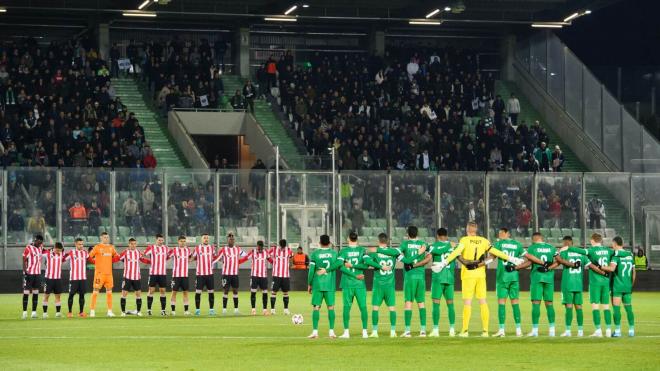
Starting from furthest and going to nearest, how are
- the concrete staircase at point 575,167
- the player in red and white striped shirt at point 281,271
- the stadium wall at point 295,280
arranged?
1. the concrete staircase at point 575,167
2. the stadium wall at point 295,280
3. the player in red and white striped shirt at point 281,271

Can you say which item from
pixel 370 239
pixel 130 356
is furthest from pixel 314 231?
pixel 130 356

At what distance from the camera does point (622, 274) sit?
29.9 m

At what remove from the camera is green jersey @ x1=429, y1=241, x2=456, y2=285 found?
29.8 meters

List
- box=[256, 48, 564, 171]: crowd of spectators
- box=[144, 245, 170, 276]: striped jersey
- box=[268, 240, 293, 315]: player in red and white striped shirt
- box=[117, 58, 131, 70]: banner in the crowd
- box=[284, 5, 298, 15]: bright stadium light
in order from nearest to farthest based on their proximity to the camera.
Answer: box=[268, 240, 293, 315]: player in red and white striped shirt → box=[144, 245, 170, 276]: striped jersey → box=[256, 48, 564, 171]: crowd of spectators → box=[284, 5, 298, 15]: bright stadium light → box=[117, 58, 131, 70]: banner in the crowd

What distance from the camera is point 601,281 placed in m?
29.9

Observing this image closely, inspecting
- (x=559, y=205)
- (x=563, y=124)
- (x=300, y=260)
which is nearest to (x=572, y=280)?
(x=300, y=260)

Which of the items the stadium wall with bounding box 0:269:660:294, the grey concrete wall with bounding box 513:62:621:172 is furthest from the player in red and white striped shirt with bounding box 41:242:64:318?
the grey concrete wall with bounding box 513:62:621:172

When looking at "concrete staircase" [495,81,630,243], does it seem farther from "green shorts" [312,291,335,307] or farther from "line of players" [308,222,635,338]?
"green shorts" [312,291,335,307]

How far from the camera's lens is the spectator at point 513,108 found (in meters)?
67.3

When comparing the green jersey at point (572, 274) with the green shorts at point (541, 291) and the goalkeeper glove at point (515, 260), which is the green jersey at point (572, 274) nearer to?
the green shorts at point (541, 291)

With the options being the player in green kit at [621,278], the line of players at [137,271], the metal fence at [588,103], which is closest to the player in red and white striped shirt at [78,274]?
the line of players at [137,271]

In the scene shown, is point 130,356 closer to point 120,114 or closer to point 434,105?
point 120,114

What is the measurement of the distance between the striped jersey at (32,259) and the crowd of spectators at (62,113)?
535 inches

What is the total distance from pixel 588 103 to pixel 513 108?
3.52 metres
